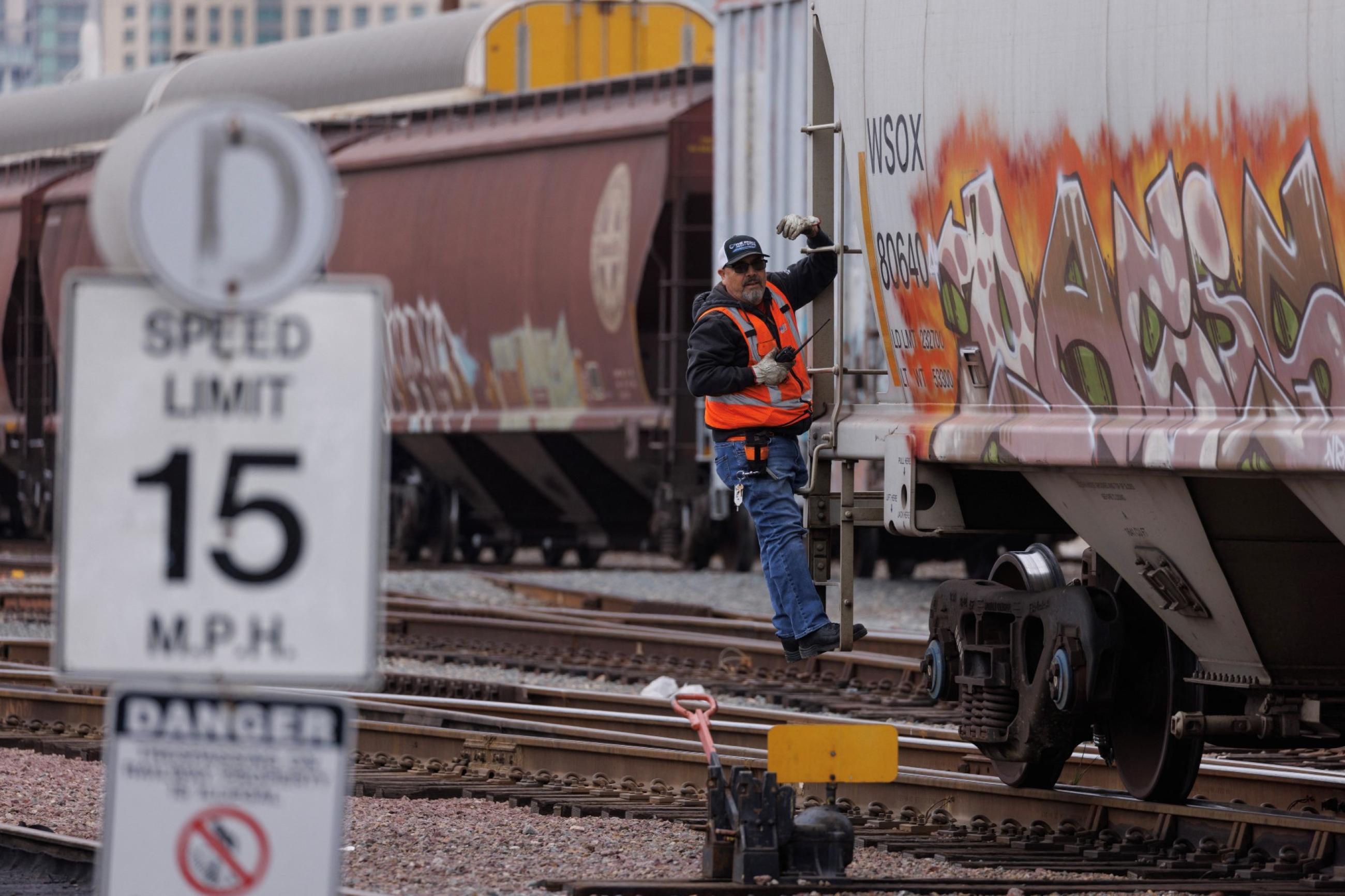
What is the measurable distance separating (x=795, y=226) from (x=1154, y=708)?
2.00 m

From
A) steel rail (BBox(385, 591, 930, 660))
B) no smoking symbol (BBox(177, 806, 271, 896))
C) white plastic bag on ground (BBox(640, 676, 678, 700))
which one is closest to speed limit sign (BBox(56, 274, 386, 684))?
no smoking symbol (BBox(177, 806, 271, 896))

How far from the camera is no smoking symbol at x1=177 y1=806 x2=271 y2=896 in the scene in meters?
3.49

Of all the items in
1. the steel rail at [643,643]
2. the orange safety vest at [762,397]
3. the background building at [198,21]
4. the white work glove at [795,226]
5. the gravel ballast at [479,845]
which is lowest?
the gravel ballast at [479,845]

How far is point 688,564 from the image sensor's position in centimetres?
1997

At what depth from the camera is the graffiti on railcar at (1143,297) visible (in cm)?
550

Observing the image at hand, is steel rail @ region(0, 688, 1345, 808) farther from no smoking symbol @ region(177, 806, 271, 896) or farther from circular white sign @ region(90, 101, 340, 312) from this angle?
circular white sign @ region(90, 101, 340, 312)

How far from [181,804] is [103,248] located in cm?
91

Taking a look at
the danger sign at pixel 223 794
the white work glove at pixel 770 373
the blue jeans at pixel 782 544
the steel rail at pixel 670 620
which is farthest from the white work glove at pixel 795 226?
the steel rail at pixel 670 620

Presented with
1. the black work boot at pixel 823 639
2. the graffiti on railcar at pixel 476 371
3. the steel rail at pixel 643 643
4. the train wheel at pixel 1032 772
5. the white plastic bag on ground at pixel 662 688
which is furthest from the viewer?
the graffiti on railcar at pixel 476 371

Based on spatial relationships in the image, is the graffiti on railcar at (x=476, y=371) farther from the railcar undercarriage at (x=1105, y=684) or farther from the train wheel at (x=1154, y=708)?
the train wheel at (x=1154, y=708)

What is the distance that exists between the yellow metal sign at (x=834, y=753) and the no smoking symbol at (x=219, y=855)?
254 cm

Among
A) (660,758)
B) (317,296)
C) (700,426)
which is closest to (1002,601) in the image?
(660,758)

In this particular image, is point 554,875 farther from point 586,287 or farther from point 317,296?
point 586,287

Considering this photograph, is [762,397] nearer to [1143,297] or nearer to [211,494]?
[1143,297]
